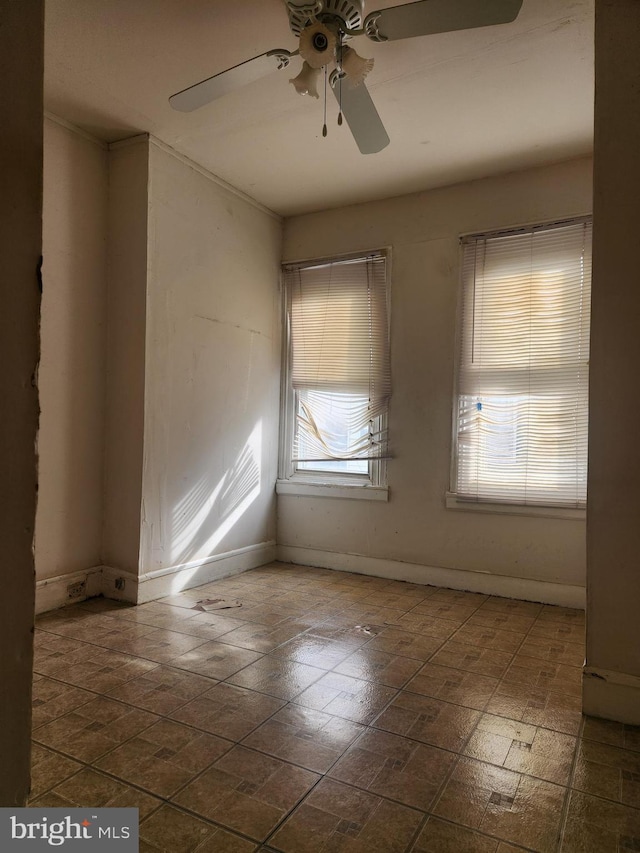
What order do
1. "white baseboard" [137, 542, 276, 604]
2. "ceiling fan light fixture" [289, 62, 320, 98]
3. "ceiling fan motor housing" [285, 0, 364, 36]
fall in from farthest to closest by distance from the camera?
"white baseboard" [137, 542, 276, 604], "ceiling fan light fixture" [289, 62, 320, 98], "ceiling fan motor housing" [285, 0, 364, 36]

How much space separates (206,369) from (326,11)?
2.48 meters

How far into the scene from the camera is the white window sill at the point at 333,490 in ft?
15.0

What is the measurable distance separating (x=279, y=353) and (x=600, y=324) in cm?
313

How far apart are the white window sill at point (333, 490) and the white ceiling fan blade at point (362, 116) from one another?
8.46 feet

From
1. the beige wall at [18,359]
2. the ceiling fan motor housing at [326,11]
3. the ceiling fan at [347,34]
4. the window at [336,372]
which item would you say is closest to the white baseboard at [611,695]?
the beige wall at [18,359]

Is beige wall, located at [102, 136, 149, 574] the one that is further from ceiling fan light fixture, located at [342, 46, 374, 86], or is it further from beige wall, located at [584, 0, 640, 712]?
beige wall, located at [584, 0, 640, 712]

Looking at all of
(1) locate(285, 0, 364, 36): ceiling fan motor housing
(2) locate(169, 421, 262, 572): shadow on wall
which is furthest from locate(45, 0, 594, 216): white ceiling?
(2) locate(169, 421, 262, 572): shadow on wall

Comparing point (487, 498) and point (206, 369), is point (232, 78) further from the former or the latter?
point (487, 498)

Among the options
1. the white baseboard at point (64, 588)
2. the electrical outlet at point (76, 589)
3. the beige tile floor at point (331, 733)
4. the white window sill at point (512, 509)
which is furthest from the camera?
the white window sill at point (512, 509)

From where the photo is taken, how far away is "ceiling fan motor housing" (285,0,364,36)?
2.26m

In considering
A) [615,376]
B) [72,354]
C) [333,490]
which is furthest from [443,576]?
[72,354]

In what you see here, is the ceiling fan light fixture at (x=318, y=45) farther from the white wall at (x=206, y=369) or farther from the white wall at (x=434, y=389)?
the white wall at (x=434, y=389)

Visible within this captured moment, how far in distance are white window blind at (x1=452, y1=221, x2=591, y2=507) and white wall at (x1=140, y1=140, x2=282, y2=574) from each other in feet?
5.48

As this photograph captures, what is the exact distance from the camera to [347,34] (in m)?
2.37
